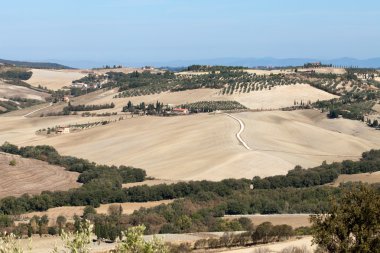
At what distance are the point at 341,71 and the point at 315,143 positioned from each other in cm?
9176

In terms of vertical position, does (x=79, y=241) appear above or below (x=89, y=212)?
above

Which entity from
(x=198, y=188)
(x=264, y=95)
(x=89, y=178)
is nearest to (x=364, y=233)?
(x=198, y=188)

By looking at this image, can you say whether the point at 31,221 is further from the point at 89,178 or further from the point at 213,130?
the point at 213,130

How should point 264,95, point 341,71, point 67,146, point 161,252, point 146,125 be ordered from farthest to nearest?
point 341,71, point 264,95, point 146,125, point 67,146, point 161,252

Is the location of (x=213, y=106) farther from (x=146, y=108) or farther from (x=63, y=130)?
(x=63, y=130)

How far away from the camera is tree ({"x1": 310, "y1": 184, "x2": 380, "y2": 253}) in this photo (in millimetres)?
27516

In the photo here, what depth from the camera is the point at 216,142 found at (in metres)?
88.9

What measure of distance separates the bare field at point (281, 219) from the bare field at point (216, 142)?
56.1ft

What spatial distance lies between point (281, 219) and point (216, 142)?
120 ft

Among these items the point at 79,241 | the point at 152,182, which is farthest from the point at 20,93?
the point at 79,241

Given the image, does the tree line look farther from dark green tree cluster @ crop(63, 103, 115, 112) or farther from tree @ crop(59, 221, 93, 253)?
dark green tree cluster @ crop(63, 103, 115, 112)

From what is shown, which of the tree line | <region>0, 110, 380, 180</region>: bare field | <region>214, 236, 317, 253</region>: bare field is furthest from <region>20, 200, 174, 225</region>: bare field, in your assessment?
<region>214, 236, 317, 253</region>: bare field

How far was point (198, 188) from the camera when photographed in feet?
216

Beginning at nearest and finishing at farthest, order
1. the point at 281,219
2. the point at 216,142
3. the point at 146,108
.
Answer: the point at 281,219, the point at 216,142, the point at 146,108
